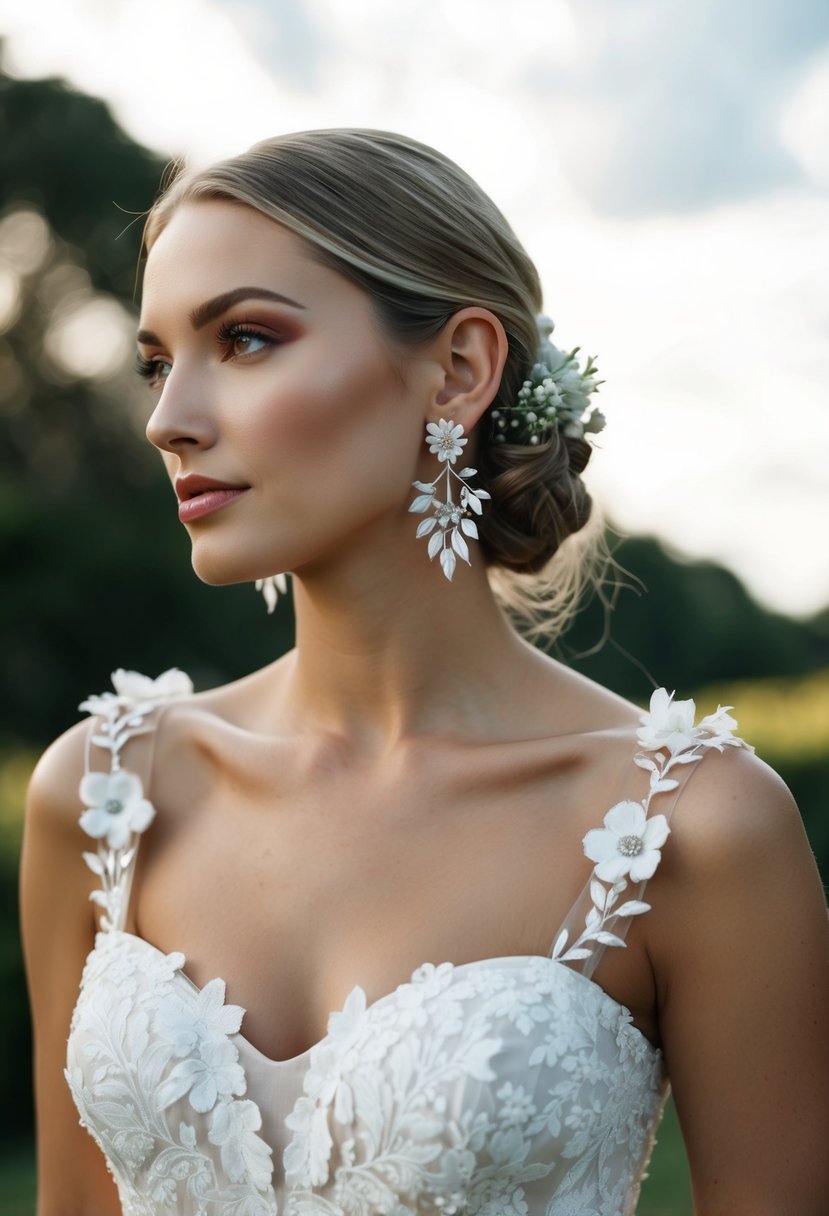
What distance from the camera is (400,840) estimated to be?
8.94ft

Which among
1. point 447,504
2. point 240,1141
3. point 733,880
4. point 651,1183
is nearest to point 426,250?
point 447,504

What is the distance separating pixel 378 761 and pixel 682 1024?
83cm

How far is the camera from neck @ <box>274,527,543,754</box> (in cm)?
285

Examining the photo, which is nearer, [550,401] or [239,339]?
[239,339]

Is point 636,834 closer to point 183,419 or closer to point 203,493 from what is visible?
point 203,493

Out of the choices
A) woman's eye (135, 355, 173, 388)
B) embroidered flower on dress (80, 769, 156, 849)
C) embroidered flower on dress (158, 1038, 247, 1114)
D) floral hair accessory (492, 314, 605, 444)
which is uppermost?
woman's eye (135, 355, 173, 388)

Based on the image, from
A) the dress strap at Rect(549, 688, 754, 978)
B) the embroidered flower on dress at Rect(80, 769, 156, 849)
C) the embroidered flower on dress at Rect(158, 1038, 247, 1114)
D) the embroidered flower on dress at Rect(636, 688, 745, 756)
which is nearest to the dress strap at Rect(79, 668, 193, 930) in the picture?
the embroidered flower on dress at Rect(80, 769, 156, 849)

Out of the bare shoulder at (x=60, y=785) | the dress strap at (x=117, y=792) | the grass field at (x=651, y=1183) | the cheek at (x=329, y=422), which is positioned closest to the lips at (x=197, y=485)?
the cheek at (x=329, y=422)

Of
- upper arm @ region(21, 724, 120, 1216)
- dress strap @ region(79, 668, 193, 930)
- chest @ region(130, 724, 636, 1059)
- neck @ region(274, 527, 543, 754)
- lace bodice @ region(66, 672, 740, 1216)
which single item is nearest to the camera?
lace bodice @ region(66, 672, 740, 1216)

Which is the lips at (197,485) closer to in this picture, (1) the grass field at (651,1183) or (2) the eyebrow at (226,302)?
(2) the eyebrow at (226,302)

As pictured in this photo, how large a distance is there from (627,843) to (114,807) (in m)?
1.21

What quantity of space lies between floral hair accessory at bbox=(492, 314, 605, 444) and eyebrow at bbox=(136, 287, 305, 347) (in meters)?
0.60

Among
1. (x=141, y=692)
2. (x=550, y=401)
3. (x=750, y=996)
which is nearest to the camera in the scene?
(x=750, y=996)

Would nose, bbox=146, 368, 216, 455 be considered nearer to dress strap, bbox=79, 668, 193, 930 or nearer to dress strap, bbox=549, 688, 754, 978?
dress strap, bbox=79, 668, 193, 930
